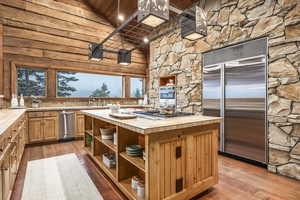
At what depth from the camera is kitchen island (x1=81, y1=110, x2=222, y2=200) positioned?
155 cm

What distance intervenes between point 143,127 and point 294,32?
287 centimetres

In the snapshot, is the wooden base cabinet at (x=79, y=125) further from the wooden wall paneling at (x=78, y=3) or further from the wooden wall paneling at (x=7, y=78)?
the wooden wall paneling at (x=78, y=3)

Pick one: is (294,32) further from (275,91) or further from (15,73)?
(15,73)

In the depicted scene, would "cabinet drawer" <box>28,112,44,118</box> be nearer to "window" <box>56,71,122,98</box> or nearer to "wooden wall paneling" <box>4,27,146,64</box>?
"window" <box>56,71,122,98</box>

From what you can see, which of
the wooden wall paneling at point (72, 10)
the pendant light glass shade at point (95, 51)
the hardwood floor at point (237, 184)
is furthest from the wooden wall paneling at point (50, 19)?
the hardwood floor at point (237, 184)

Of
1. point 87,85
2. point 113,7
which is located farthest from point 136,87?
point 113,7

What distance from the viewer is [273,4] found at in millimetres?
2713

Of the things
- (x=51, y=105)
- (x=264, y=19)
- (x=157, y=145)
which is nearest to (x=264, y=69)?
(x=264, y=19)

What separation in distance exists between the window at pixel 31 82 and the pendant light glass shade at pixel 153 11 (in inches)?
175

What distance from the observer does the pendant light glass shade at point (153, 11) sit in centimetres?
155

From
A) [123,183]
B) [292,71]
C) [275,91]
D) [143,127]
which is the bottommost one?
[123,183]

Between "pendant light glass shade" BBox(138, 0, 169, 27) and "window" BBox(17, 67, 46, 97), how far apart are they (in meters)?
4.45

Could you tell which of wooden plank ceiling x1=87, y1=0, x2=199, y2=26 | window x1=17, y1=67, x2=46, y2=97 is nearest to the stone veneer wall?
Result: wooden plank ceiling x1=87, y1=0, x2=199, y2=26

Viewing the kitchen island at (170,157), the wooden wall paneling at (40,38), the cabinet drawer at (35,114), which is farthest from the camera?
the wooden wall paneling at (40,38)
